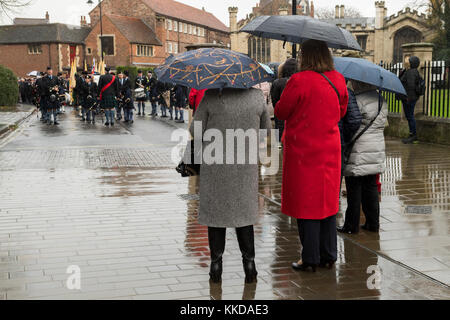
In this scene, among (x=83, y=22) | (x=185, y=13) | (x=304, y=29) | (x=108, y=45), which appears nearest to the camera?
(x=304, y=29)

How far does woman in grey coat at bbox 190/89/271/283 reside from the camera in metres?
4.54

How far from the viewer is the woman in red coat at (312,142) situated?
4.69 metres

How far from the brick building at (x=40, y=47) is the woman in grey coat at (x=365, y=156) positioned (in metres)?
68.1

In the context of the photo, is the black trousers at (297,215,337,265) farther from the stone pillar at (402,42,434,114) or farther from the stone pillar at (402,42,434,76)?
the stone pillar at (402,42,434,76)

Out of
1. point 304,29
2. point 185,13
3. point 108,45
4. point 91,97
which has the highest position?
point 185,13

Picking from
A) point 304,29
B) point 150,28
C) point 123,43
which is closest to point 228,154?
point 304,29

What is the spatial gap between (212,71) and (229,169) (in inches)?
29.4

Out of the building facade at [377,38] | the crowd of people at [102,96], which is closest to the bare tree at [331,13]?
the building facade at [377,38]

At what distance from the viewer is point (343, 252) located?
5.58 m

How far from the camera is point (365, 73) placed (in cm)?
564

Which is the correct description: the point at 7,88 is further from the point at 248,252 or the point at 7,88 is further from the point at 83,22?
the point at 83,22

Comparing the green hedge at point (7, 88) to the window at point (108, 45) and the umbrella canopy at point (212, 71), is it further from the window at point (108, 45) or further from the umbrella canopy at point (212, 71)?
the window at point (108, 45)

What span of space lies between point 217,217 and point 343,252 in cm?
158
